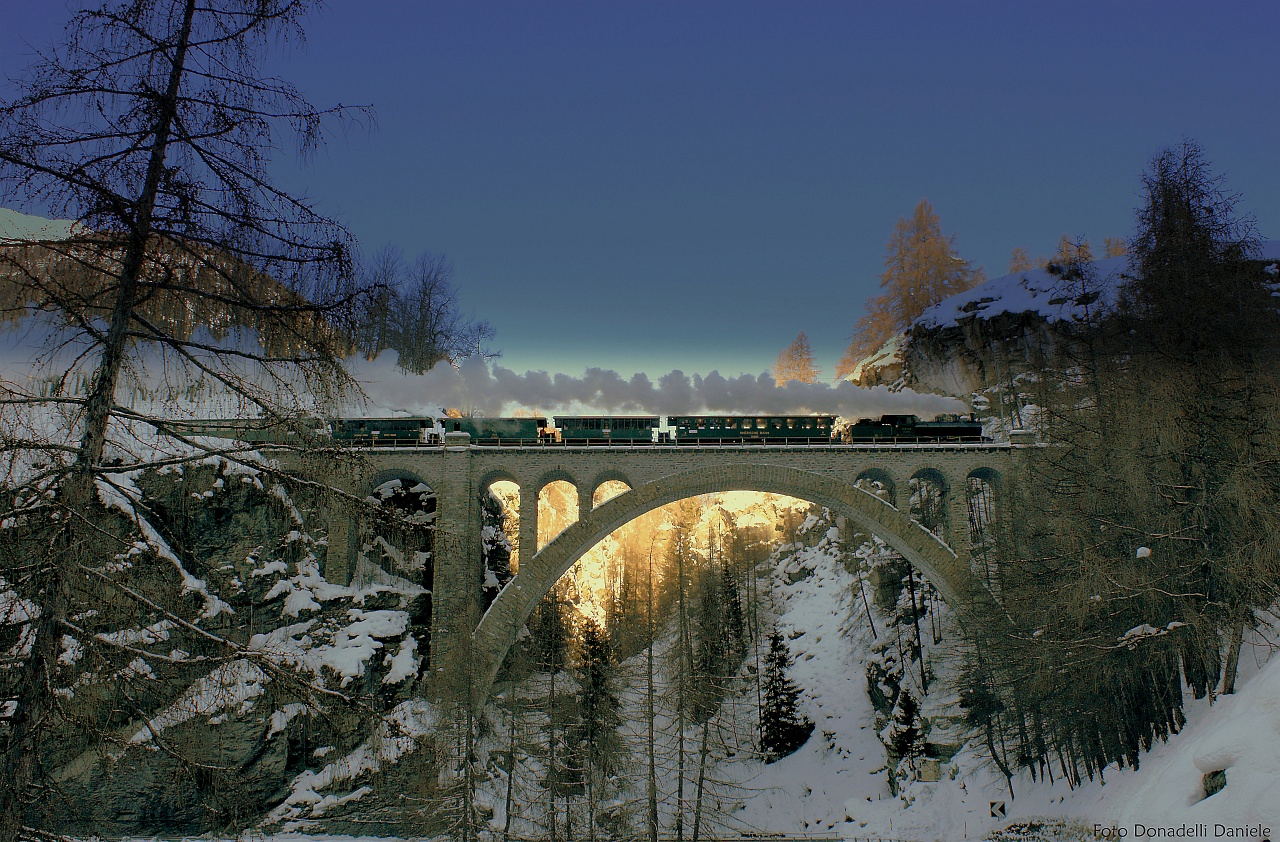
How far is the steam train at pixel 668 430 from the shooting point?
3138 centimetres

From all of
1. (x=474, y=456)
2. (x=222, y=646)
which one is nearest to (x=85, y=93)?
(x=222, y=646)

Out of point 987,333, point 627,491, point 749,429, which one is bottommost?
point 627,491

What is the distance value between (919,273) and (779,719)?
113 feet

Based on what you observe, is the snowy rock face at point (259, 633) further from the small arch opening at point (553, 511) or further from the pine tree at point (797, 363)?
the pine tree at point (797, 363)

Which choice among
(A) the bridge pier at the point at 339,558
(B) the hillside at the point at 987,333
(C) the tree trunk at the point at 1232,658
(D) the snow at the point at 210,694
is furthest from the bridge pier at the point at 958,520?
(D) the snow at the point at 210,694

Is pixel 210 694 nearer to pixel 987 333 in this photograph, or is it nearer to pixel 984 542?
pixel 984 542

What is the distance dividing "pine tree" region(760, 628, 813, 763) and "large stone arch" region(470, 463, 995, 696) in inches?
344

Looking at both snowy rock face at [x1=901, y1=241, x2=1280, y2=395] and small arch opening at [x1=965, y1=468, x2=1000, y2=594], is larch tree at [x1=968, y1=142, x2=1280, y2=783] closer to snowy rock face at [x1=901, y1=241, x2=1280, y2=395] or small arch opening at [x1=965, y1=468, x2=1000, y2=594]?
small arch opening at [x1=965, y1=468, x2=1000, y2=594]

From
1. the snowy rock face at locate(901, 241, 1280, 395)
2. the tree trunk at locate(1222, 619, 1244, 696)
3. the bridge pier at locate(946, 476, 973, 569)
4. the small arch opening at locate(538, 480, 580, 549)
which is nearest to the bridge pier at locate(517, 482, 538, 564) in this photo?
the bridge pier at locate(946, 476, 973, 569)

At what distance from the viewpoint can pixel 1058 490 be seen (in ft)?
60.8

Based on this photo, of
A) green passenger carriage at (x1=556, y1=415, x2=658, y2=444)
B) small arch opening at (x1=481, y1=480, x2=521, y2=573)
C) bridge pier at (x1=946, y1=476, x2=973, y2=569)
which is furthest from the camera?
small arch opening at (x1=481, y1=480, x2=521, y2=573)

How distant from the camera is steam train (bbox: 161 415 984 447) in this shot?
3138cm

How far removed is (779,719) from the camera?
3478 cm

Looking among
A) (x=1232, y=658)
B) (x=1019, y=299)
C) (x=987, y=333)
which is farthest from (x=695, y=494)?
(x=1019, y=299)
